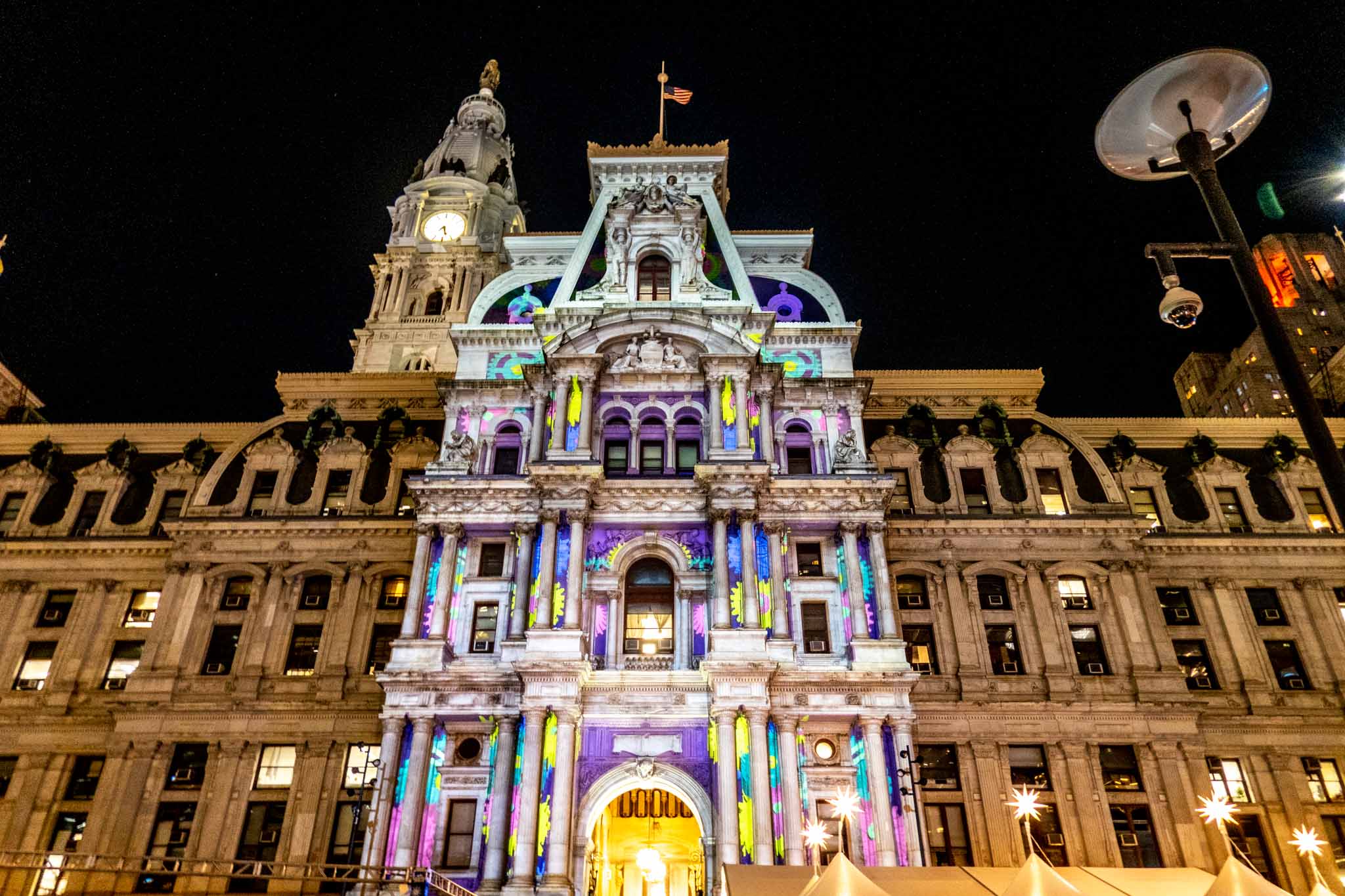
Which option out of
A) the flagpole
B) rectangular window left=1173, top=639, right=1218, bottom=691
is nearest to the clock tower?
the flagpole

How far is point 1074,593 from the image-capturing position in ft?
123

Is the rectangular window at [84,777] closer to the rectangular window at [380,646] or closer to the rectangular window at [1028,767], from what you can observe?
the rectangular window at [380,646]

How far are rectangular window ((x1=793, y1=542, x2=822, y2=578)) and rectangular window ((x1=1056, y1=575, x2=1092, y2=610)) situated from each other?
10976 mm

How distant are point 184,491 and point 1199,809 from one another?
45.2 metres

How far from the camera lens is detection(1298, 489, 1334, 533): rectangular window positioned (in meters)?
40.9

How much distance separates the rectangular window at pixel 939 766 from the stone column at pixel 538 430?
18747mm

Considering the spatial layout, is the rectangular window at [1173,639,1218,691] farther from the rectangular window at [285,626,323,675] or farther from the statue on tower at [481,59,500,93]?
the statue on tower at [481,59,500,93]

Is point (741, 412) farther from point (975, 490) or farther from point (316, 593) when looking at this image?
point (316, 593)

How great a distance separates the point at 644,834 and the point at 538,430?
1709cm

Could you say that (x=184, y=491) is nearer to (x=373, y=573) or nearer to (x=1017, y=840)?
(x=373, y=573)

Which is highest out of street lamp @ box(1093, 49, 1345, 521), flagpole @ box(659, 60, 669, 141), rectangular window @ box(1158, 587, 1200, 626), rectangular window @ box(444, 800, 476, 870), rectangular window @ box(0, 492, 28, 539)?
flagpole @ box(659, 60, 669, 141)

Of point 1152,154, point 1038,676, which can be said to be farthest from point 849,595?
point 1152,154

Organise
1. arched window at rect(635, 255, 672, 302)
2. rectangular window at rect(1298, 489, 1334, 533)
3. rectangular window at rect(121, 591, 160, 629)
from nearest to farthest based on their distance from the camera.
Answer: rectangular window at rect(121, 591, 160, 629), arched window at rect(635, 255, 672, 302), rectangular window at rect(1298, 489, 1334, 533)

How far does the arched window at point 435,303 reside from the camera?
78.7 m
